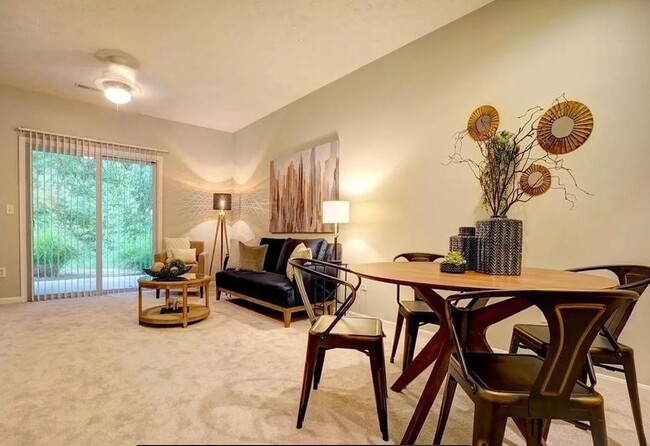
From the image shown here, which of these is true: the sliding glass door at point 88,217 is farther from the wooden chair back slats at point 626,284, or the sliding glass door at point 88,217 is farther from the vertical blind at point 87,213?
the wooden chair back slats at point 626,284

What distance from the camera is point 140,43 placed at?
10.6 feet

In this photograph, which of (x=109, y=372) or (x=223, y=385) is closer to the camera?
(x=223, y=385)

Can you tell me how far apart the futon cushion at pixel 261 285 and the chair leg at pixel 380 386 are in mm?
1846

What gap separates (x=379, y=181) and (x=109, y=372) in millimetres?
2781

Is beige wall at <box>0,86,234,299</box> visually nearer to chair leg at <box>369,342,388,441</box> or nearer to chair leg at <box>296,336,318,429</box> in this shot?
chair leg at <box>296,336,318,429</box>

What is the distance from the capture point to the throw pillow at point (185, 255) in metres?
4.75

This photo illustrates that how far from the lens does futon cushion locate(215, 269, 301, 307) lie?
3342 mm

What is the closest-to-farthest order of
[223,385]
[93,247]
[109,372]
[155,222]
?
[223,385], [109,372], [93,247], [155,222]

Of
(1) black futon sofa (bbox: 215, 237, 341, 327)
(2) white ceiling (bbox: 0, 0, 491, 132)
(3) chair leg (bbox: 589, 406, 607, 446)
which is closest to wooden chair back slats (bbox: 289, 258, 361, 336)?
(3) chair leg (bbox: 589, 406, 607, 446)

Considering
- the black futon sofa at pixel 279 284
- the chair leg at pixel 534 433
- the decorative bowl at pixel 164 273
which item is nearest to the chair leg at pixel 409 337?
the chair leg at pixel 534 433

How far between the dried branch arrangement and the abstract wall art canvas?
5.75ft

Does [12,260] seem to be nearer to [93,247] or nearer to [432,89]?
[93,247]

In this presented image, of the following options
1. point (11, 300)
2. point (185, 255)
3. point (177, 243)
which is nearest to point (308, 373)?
point (185, 255)

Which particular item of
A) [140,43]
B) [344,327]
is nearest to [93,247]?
[140,43]
